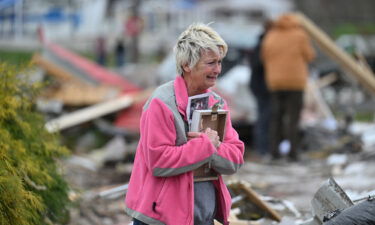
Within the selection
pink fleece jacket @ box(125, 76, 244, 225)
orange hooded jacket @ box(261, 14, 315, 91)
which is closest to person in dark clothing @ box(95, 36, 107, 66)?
orange hooded jacket @ box(261, 14, 315, 91)

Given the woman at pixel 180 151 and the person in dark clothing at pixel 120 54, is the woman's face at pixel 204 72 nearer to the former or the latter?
the woman at pixel 180 151

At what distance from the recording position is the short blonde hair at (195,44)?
385 centimetres

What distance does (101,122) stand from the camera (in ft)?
42.4

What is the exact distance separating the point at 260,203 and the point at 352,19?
39.5 meters

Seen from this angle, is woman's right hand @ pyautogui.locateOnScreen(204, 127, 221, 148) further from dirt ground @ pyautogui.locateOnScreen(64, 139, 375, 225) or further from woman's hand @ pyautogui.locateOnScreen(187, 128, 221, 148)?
dirt ground @ pyautogui.locateOnScreen(64, 139, 375, 225)

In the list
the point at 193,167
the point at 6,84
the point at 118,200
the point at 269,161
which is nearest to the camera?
the point at 193,167

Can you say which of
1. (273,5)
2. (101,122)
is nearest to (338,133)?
(101,122)

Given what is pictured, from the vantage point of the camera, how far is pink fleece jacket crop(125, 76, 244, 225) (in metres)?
3.79

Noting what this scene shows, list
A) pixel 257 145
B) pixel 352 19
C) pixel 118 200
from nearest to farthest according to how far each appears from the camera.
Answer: pixel 118 200 < pixel 257 145 < pixel 352 19

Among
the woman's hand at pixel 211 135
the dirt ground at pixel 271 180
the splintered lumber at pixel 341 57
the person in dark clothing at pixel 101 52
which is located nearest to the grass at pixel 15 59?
the dirt ground at pixel 271 180

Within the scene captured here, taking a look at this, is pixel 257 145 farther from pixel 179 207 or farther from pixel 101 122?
pixel 179 207

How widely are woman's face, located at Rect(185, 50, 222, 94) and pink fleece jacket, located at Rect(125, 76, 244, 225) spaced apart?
0.06m

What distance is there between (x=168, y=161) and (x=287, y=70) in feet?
24.4

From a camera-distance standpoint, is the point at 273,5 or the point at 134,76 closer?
A: the point at 134,76
